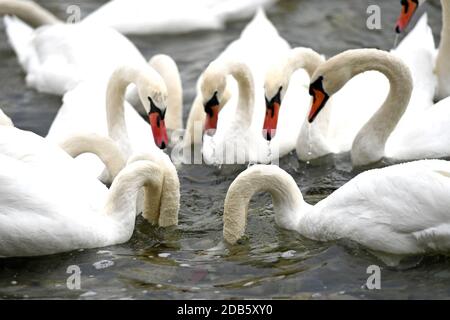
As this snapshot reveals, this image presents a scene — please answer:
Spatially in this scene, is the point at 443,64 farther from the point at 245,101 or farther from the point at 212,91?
the point at 212,91

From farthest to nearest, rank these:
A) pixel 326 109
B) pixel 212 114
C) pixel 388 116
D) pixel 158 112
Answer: pixel 326 109 → pixel 388 116 → pixel 212 114 → pixel 158 112

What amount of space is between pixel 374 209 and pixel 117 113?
3.70 metres

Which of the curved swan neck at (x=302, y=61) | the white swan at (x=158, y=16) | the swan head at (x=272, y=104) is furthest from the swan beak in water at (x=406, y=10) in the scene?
the white swan at (x=158, y=16)

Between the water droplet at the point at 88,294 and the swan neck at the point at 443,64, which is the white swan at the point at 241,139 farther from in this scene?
the water droplet at the point at 88,294

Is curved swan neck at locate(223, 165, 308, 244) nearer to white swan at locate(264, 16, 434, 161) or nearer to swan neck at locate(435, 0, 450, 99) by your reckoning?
white swan at locate(264, 16, 434, 161)

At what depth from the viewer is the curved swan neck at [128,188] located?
432 inches

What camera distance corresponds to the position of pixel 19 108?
15391 millimetres

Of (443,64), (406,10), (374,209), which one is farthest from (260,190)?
(443,64)

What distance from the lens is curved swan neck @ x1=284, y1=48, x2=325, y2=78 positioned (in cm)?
1316

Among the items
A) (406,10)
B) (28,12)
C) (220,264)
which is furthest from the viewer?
(28,12)

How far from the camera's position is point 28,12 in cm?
1683

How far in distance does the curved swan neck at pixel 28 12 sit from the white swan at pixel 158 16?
2.00 feet

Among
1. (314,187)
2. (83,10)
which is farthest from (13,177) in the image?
(83,10)

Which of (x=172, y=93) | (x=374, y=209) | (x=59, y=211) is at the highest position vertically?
(x=172, y=93)
